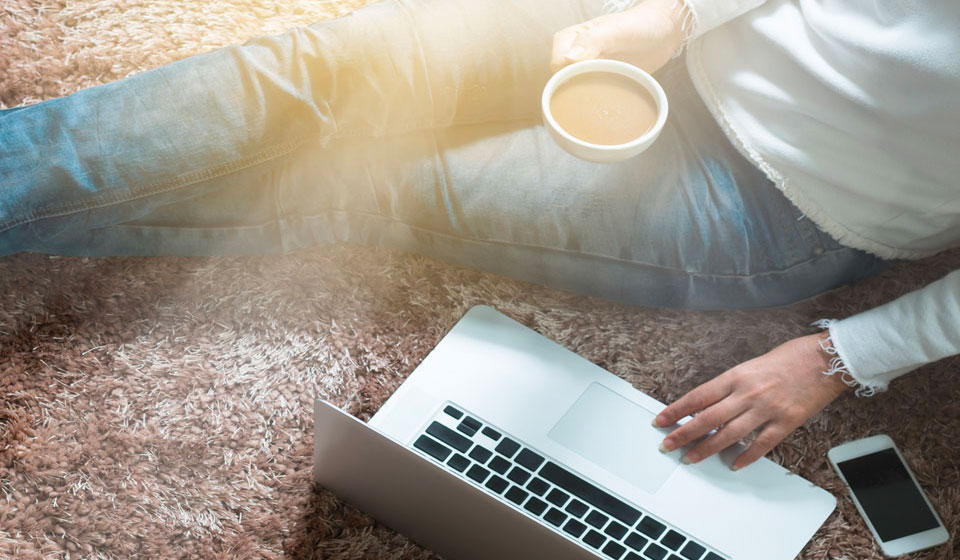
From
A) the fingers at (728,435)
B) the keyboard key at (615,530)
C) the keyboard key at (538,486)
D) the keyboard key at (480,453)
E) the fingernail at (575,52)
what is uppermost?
the fingernail at (575,52)

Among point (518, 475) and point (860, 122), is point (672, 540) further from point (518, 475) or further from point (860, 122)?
point (860, 122)

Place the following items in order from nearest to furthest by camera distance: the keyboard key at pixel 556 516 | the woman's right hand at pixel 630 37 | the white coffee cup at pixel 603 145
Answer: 1. the white coffee cup at pixel 603 145
2. the woman's right hand at pixel 630 37
3. the keyboard key at pixel 556 516

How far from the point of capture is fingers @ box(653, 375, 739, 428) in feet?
3.60

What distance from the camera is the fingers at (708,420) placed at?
108 centimetres

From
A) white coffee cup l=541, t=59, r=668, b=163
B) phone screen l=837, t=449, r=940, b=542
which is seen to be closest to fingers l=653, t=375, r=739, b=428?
phone screen l=837, t=449, r=940, b=542

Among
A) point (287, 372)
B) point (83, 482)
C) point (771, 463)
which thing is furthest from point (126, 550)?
point (771, 463)

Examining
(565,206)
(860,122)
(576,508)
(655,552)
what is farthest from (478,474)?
(860,122)

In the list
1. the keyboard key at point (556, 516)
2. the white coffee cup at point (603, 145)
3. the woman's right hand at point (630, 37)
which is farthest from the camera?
the keyboard key at point (556, 516)

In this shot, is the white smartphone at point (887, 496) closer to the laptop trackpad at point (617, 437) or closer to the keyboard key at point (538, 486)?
the laptop trackpad at point (617, 437)

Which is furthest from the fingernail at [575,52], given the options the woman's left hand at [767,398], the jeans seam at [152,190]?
the woman's left hand at [767,398]

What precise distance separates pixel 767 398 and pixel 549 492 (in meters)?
0.30

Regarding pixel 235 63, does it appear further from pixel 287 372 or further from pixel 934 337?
pixel 934 337

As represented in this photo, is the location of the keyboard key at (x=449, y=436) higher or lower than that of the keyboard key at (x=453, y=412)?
lower

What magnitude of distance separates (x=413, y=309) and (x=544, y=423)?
0.27 meters
